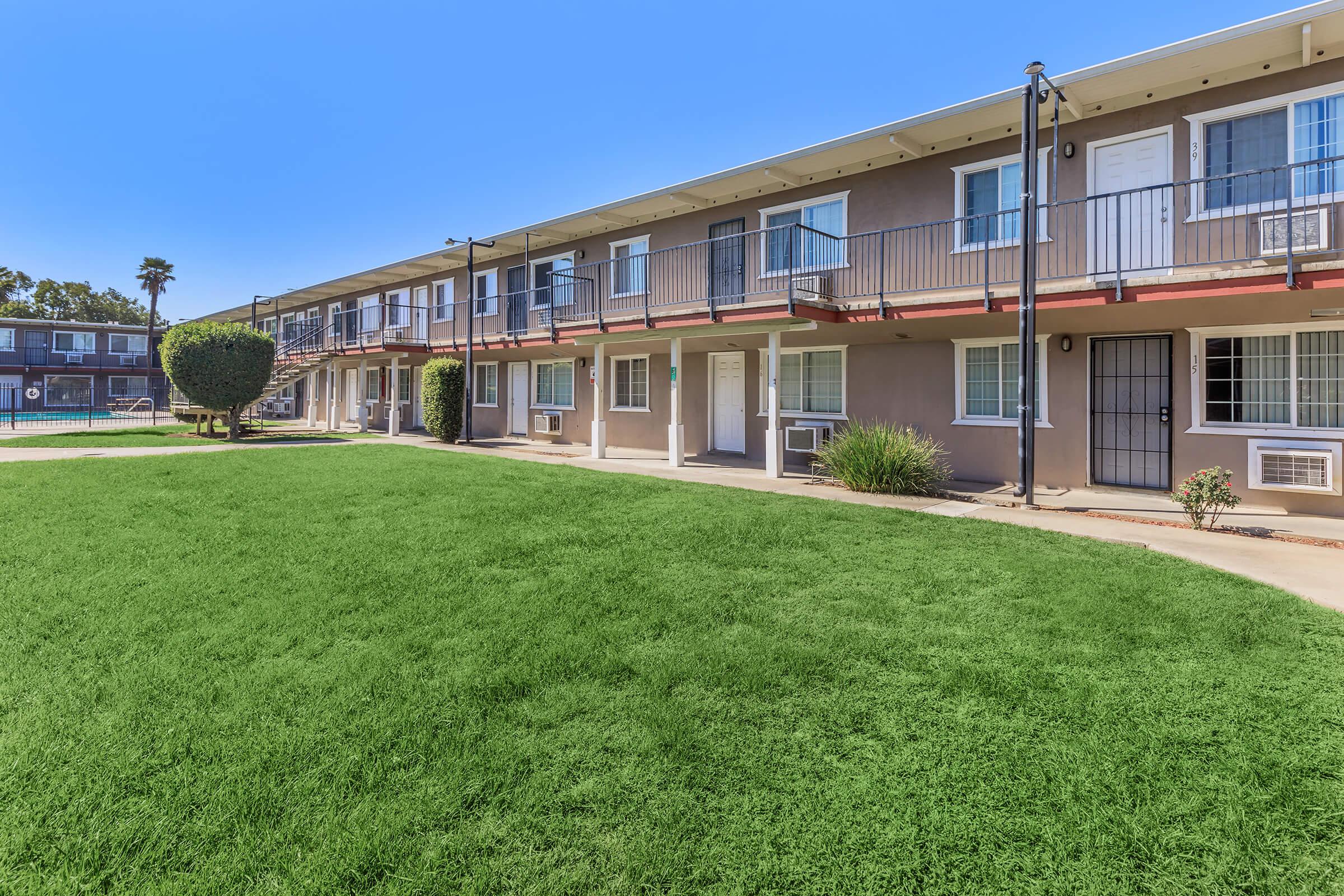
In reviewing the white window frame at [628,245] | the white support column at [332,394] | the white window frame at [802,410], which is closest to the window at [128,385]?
the white support column at [332,394]

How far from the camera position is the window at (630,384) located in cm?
1803

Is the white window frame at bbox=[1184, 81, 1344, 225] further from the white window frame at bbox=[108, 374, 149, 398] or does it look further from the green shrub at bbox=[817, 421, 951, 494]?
the white window frame at bbox=[108, 374, 149, 398]

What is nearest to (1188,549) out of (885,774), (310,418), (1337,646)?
(1337,646)

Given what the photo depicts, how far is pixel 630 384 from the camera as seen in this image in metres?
18.4

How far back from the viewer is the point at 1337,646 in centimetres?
429

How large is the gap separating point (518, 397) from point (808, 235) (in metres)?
11.6

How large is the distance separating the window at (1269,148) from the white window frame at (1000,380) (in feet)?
9.40

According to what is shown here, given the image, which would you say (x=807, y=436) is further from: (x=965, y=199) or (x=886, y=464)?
(x=965, y=199)

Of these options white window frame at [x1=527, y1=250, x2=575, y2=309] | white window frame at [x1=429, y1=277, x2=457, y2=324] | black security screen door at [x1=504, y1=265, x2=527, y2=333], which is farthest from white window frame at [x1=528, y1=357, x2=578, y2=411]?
white window frame at [x1=429, y1=277, x2=457, y2=324]

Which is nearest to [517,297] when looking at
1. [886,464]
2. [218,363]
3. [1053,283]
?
[218,363]

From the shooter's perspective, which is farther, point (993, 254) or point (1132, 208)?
point (993, 254)

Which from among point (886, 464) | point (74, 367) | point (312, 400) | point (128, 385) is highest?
point (74, 367)

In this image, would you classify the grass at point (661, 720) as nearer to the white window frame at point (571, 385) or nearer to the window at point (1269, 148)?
the window at point (1269, 148)

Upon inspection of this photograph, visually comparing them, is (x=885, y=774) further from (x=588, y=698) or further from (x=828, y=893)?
(x=588, y=698)
